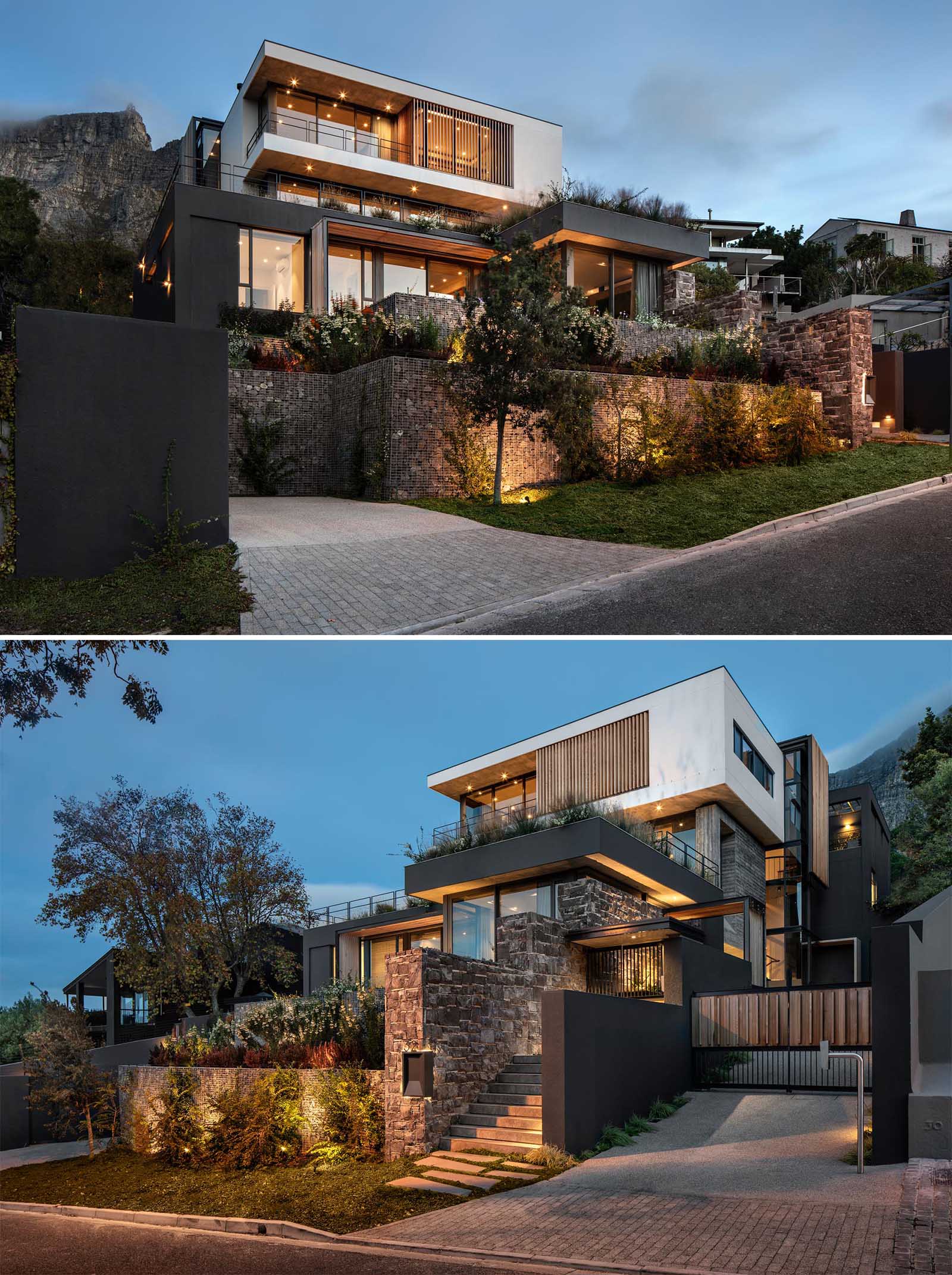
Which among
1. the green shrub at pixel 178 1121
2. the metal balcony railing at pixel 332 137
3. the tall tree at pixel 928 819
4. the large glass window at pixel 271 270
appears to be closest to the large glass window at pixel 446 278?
the large glass window at pixel 271 270

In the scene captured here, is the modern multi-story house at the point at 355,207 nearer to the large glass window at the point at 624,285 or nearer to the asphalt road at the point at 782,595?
the large glass window at the point at 624,285

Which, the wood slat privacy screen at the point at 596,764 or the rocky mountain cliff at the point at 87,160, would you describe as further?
the rocky mountain cliff at the point at 87,160

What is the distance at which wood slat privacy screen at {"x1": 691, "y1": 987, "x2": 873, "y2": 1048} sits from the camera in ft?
37.2

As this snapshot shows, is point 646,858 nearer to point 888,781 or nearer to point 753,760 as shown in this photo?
point 753,760

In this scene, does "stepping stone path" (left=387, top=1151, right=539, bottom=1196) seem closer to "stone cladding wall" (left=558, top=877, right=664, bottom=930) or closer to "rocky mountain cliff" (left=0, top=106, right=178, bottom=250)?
"stone cladding wall" (left=558, top=877, right=664, bottom=930)

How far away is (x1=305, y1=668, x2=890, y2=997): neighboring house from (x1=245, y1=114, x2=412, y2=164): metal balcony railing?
80.6 ft

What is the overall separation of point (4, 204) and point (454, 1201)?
128ft

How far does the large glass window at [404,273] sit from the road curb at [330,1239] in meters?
26.5

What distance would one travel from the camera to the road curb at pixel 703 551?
10242mm

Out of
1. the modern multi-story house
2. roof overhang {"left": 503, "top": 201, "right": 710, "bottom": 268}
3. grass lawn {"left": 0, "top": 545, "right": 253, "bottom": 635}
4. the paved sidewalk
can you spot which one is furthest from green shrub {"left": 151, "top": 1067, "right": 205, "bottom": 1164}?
roof overhang {"left": 503, "top": 201, "right": 710, "bottom": 268}

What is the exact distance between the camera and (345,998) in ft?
40.0

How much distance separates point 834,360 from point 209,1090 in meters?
21.2

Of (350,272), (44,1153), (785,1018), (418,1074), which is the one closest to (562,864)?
(785,1018)

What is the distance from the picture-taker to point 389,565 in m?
12.8
